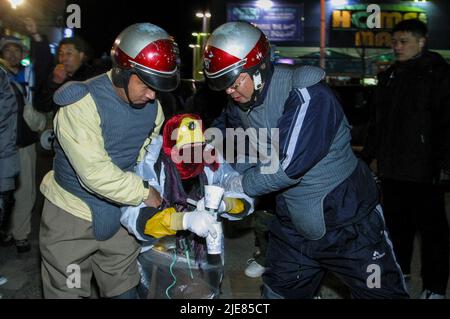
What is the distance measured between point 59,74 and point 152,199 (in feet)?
7.93

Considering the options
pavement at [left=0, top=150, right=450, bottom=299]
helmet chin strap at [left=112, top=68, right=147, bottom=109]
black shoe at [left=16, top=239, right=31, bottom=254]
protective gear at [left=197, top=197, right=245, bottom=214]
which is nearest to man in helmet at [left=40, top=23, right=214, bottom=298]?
helmet chin strap at [left=112, top=68, right=147, bottom=109]

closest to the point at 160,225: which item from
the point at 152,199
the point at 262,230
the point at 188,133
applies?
the point at 152,199

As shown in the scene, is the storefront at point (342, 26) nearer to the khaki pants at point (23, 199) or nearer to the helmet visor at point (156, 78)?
the khaki pants at point (23, 199)

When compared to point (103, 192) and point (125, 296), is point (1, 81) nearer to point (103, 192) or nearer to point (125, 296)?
point (103, 192)

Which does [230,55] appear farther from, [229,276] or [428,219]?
[229,276]

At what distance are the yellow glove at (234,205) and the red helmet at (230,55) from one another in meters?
0.67

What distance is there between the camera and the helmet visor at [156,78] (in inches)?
91.9

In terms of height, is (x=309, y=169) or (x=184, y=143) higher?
(x=184, y=143)

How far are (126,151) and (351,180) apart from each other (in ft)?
4.27

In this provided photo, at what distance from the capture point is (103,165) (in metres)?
2.31

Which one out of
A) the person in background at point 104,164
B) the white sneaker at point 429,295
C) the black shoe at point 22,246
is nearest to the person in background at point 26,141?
the black shoe at point 22,246

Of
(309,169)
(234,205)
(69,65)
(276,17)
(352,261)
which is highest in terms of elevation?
(276,17)

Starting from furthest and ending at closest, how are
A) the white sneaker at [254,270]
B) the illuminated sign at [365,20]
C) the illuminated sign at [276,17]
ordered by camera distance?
the illuminated sign at [365,20]
the illuminated sign at [276,17]
the white sneaker at [254,270]

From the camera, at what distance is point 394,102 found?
3709mm
